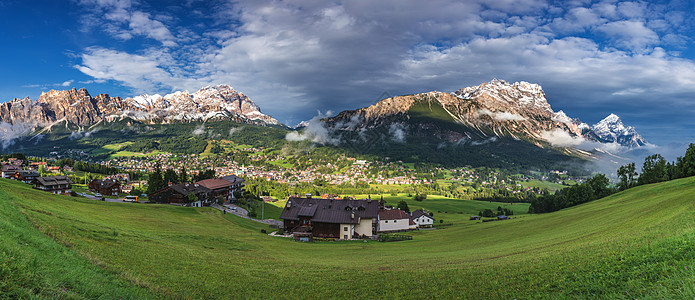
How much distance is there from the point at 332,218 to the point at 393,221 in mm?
21064

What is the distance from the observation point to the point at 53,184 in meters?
88.6

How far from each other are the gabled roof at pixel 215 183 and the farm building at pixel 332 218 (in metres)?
48.0

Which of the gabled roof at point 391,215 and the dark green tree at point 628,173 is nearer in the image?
the gabled roof at point 391,215

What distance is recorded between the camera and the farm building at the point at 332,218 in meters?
60.6

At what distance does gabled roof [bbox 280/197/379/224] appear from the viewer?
201 ft

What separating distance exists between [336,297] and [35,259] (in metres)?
12.8

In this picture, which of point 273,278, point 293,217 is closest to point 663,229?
point 273,278

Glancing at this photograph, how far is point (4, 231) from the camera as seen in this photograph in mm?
13242

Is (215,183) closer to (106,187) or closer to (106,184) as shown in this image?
(106,187)

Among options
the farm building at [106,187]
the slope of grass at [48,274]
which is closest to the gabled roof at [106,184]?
the farm building at [106,187]

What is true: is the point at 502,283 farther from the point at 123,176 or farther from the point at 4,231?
the point at 123,176

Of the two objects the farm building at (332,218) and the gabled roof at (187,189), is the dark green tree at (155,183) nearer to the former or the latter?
the gabled roof at (187,189)

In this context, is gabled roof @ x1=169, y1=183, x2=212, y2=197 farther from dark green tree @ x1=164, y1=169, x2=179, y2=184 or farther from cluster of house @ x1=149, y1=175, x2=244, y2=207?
dark green tree @ x1=164, y1=169, x2=179, y2=184

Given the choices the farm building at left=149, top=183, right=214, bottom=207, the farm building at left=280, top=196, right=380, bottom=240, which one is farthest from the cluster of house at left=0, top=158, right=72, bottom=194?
the farm building at left=280, top=196, right=380, bottom=240
